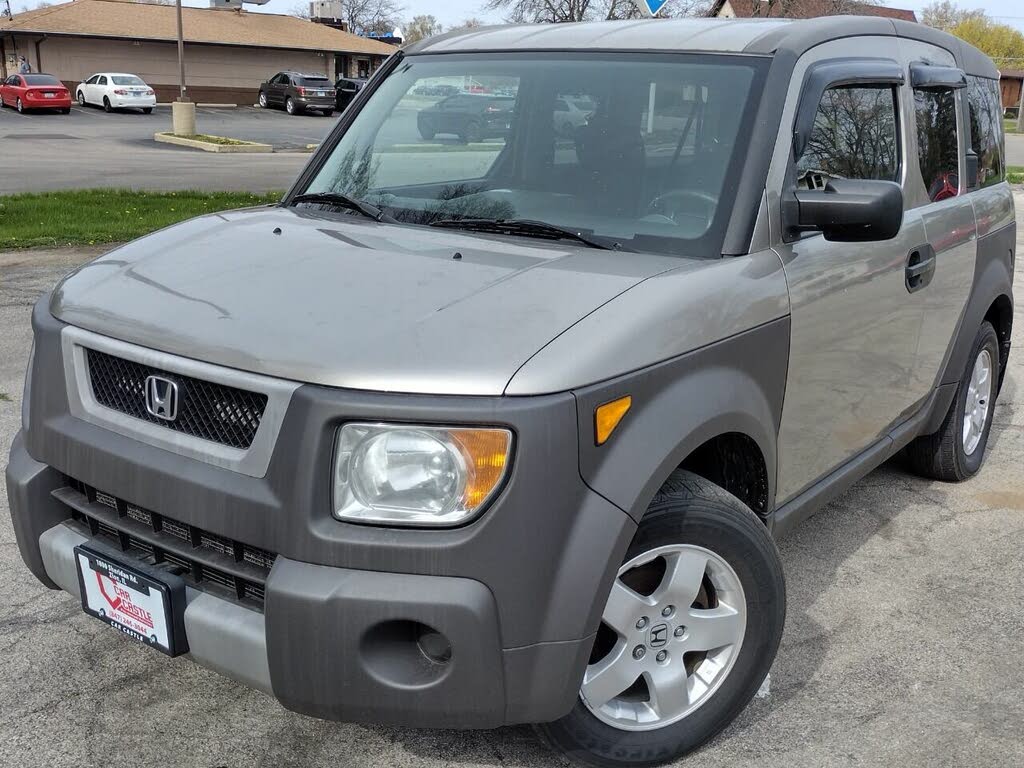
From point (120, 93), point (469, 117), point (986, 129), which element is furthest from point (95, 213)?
point (120, 93)

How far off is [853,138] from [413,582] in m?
2.22

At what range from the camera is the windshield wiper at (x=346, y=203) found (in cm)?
331

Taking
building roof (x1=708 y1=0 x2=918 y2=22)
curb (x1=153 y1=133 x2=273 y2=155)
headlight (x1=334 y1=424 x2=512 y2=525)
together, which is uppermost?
building roof (x1=708 y1=0 x2=918 y2=22)

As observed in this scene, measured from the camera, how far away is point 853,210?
2893 millimetres

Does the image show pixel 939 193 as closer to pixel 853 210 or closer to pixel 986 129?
pixel 986 129

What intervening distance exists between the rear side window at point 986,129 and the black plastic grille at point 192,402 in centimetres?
335

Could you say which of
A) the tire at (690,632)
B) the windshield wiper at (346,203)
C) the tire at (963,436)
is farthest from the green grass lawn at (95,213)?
the tire at (690,632)

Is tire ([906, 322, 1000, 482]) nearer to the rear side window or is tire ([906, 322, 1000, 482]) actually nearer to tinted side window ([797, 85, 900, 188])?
the rear side window

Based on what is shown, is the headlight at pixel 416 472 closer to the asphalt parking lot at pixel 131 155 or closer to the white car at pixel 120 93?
the asphalt parking lot at pixel 131 155

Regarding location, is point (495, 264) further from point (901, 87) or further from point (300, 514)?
point (901, 87)

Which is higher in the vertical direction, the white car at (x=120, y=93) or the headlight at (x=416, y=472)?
the headlight at (x=416, y=472)

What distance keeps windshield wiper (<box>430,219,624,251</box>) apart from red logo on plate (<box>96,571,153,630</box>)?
1350 millimetres

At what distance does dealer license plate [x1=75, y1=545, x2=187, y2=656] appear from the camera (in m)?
2.42

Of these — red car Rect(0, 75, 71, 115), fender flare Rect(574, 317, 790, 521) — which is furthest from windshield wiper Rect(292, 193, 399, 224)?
red car Rect(0, 75, 71, 115)
